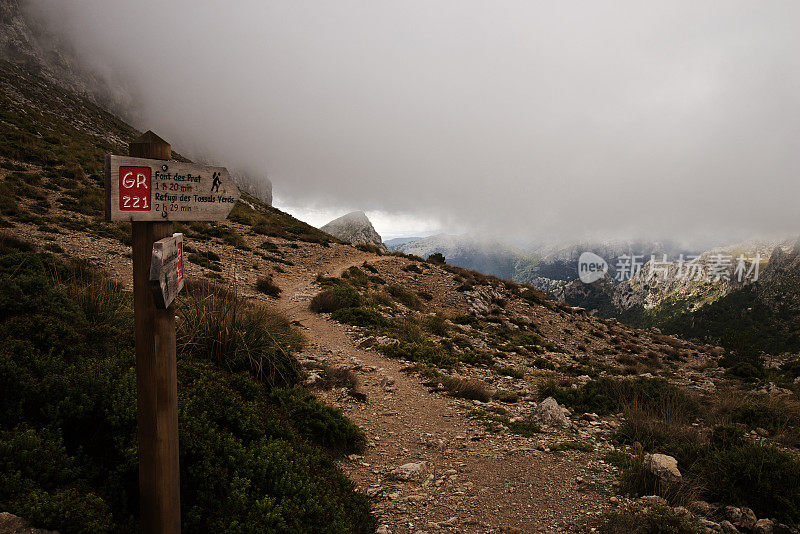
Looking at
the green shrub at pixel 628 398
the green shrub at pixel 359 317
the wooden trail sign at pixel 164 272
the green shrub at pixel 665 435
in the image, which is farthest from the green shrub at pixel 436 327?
the wooden trail sign at pixel 164 272

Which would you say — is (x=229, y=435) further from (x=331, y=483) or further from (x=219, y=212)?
(x=219, y=212)

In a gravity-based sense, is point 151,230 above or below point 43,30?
below

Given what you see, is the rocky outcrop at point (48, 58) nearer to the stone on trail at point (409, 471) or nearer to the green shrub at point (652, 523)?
the stone on trail at point (409, 471)

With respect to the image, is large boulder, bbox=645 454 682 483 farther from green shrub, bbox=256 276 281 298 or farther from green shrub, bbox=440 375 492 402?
green shrub, bbox=256 276 281 298

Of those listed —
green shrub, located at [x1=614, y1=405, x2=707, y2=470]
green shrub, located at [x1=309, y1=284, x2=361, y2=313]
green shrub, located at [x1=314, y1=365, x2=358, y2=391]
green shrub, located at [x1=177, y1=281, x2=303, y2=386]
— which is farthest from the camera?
green shrub, located at [x1=309, y1=284, x2=361, y2=313]

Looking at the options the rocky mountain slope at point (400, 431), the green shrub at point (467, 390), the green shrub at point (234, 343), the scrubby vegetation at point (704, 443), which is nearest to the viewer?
the rocky mountain slope at point (400, 431)

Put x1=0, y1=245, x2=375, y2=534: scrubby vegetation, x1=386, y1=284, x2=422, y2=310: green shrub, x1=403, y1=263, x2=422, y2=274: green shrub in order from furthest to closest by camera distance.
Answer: x1=403, y1=263, x2=422, y2=274: green shrub < x1=386, y1=284, x2=422, y2=310: green shrub < x1=0, y1=245, x2=375, y2=534: scrubby vegetation

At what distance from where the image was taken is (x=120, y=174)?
7.55 ft

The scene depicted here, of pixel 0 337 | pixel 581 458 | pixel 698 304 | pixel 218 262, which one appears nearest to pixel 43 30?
pixel 218 262

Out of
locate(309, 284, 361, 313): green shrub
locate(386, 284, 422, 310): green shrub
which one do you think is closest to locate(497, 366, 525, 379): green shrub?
locate(309, 284, 361, 313): green shrub

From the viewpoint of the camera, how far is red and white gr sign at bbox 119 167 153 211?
90.6 inches

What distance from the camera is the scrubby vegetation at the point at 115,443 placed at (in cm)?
257

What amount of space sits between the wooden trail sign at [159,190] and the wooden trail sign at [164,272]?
0.75ft

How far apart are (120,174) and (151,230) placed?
40 centimetres
